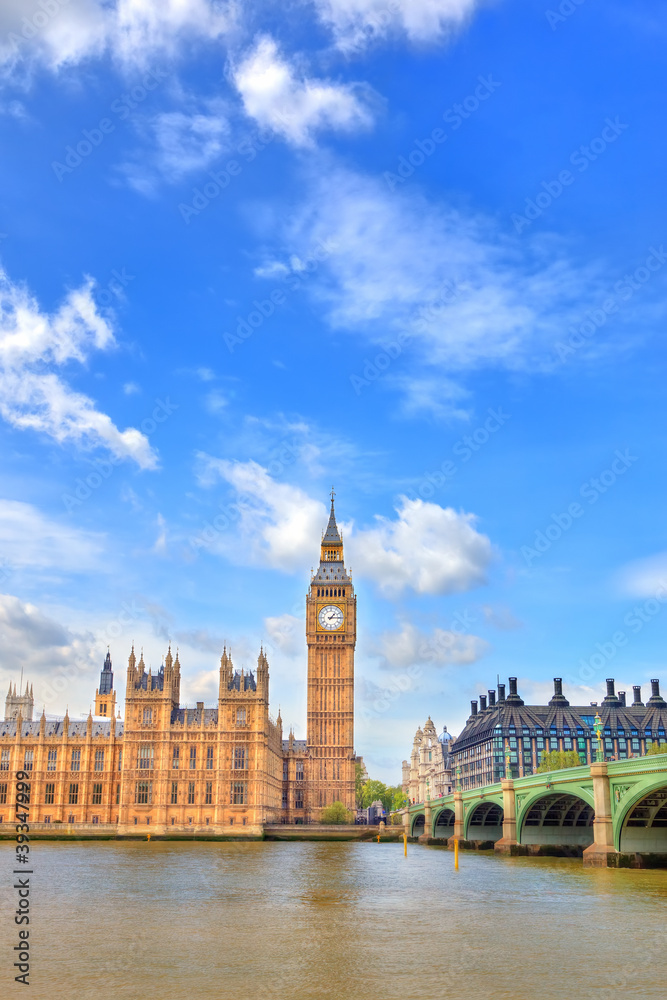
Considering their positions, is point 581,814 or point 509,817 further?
point 581,814

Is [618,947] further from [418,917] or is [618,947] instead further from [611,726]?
[611,726]

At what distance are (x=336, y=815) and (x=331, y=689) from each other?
31.7 metres

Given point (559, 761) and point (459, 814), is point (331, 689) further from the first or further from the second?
point (459, 814)

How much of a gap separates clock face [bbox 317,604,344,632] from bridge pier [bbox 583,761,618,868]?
128 metres

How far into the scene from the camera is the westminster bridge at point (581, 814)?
6488 cm

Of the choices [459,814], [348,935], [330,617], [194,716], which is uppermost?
[330,617]

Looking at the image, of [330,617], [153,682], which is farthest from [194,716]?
[330,617]

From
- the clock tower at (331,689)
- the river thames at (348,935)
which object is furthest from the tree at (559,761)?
the river thames at (348,935)

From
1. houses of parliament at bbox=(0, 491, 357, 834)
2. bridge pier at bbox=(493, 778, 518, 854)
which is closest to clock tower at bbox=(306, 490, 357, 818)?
houses of parliament at bbox=(0, 491, 357, 834)

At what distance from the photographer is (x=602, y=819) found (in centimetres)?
6712

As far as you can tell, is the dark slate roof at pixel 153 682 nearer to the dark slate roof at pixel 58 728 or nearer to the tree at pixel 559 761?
the dark slate roof at pixel 58 728

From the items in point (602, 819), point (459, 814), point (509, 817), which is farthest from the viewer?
point (459, 814)

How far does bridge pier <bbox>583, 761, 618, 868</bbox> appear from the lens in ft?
219

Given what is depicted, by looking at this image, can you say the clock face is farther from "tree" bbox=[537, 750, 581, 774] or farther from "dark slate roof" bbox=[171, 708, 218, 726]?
"tree" bbox=[537, 750, 581, 774]
